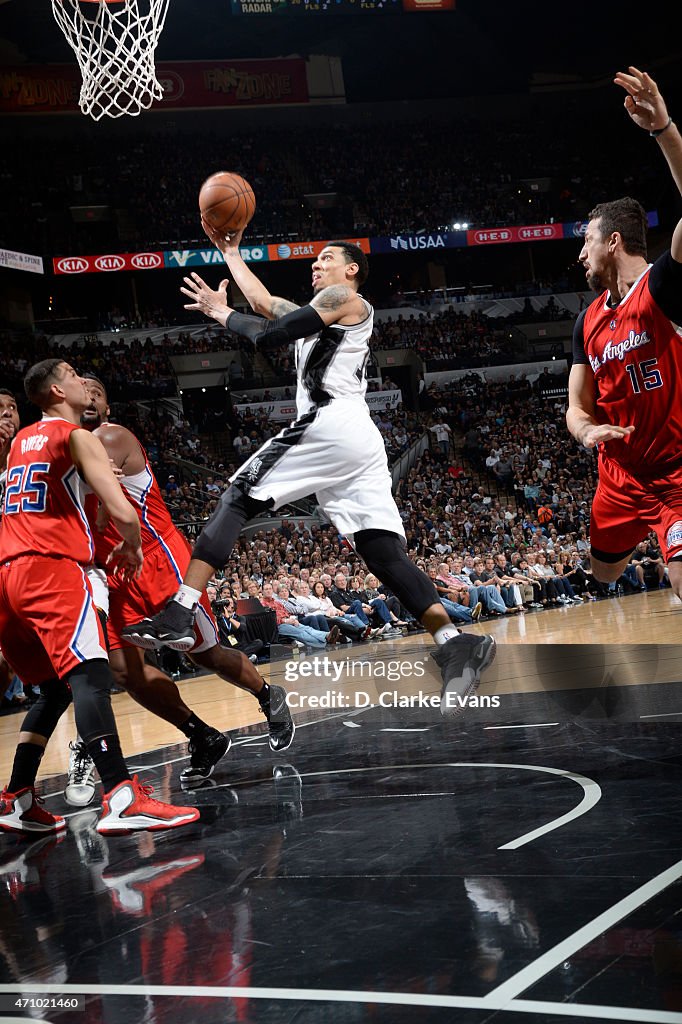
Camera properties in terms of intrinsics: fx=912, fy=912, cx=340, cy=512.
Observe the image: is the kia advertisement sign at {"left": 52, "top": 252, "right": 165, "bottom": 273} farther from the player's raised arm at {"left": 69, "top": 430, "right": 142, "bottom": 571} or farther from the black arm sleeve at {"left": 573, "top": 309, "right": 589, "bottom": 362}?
the black arm sleeve at {"left": 573, "top": 309, "right": 589, "bottom": 362}

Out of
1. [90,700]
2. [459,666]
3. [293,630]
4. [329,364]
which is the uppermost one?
[329,364]

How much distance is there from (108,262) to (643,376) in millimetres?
21629

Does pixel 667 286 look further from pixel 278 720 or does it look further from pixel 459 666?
pixel 278 720

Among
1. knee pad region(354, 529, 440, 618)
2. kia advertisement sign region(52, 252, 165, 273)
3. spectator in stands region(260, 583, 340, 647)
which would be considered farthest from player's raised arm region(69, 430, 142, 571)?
kia advertisement sign region(52, 252, 165, 273)

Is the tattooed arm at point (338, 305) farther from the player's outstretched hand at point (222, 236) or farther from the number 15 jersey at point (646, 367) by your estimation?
the number 15 jersey at point (646, 367)

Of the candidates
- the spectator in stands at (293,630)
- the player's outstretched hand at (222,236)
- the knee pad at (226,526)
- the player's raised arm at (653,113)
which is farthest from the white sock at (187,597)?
the spectator in stands at (293,630)

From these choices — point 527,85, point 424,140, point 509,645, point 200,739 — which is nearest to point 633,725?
point 200,739

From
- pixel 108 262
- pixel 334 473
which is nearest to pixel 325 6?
pixel 108 262

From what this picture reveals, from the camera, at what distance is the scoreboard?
25391mm

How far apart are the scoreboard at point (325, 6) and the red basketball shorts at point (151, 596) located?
81.2ft

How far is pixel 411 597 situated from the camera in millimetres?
4426

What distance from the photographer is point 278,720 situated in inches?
198

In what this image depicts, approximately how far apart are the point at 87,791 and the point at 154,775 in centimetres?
43

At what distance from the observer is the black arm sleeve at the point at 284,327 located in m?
4.29
